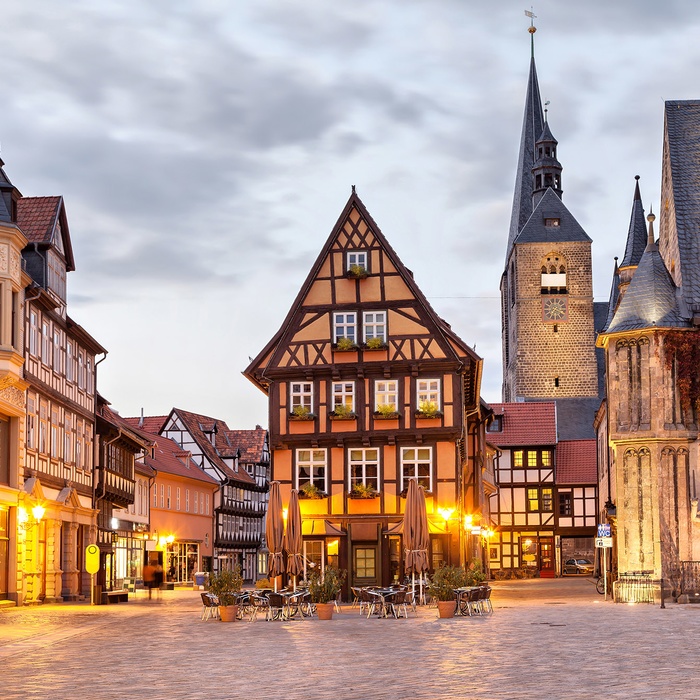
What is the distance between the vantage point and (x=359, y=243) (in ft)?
142

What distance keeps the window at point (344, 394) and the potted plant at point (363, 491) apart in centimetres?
281

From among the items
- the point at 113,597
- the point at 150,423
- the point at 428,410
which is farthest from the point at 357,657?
the point at 150,423

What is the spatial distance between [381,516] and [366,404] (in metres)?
3.79

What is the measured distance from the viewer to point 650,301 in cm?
3831

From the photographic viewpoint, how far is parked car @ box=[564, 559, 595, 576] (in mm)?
74750

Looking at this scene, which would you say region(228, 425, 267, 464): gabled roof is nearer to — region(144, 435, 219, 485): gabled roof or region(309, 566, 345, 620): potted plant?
region(144, 435, 219, 485): gabled roof

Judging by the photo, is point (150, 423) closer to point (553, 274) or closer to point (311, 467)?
point (311, 467)

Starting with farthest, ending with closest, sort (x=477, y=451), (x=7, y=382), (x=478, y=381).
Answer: (x=477, y=451), (x=478, y=381), (x=7, y=382)

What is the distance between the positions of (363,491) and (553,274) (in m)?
66.6

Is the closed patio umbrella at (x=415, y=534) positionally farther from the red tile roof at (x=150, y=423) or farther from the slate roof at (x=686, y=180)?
the red tile roof at (x=150, y=423)

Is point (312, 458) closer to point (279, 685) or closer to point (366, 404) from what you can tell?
point (366, 404)

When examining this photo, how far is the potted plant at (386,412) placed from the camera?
4175 cm

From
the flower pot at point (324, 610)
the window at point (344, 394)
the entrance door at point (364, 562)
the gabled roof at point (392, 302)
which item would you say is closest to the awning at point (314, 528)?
the entrance door at point (364, 562)

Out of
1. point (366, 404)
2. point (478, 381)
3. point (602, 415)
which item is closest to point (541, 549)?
point (602, 415)
